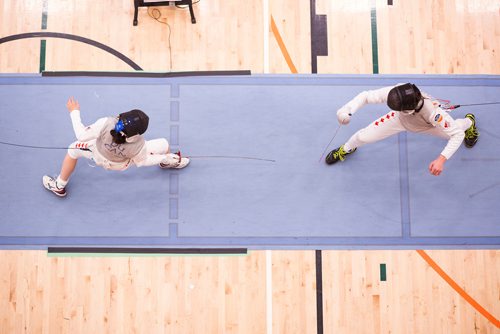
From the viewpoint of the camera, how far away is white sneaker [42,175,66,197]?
4.64m

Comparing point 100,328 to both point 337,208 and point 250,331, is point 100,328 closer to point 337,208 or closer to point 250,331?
point 250,331

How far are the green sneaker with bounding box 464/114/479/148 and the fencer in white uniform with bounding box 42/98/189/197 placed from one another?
3.02 meters

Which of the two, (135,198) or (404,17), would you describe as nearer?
(135,198)

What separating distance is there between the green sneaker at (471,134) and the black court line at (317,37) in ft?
5.50

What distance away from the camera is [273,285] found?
4664 mm

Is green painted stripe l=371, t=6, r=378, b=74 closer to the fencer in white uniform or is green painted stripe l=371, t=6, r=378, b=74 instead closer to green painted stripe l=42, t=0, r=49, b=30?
the fencer in white uniform

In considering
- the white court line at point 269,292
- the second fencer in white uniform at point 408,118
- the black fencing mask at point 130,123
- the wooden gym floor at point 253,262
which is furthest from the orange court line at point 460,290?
the black fencing mask at point 130,123

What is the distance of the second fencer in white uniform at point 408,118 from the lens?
3.67 m

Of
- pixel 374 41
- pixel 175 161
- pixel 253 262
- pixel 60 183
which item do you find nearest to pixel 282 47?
pixel 374 41

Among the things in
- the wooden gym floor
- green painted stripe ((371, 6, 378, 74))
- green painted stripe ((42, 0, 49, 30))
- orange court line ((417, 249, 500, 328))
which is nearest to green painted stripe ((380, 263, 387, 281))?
the wooden gym floor

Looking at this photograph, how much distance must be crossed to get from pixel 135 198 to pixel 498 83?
4.10 m

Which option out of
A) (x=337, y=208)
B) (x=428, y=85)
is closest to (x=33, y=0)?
(x=337, y=208)

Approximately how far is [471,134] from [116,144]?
11.7 feet

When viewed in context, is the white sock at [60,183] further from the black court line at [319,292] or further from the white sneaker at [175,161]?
the black court line at [319,292]
